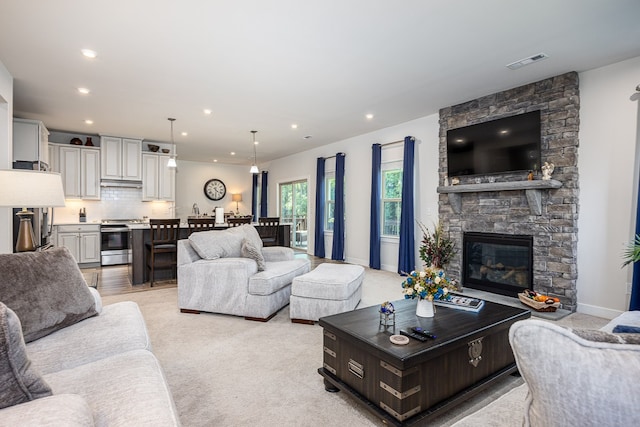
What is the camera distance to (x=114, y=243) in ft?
21.9

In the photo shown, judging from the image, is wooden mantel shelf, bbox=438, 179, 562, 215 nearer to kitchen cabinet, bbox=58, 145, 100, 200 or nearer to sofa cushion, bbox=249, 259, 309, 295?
sofa cushion, bbox=249, 259, 309, 295

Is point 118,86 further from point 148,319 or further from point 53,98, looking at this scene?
point 148,319

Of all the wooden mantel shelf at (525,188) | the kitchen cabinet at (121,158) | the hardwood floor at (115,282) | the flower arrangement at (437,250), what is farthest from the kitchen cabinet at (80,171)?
the wooden mantel shelf at (525,188)

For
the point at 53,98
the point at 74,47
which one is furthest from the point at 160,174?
the point at 74,47

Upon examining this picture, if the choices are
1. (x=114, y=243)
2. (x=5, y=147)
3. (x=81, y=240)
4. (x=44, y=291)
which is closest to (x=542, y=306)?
(x=44, y=291)

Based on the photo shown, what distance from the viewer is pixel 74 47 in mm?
3145

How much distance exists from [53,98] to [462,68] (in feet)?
17.8

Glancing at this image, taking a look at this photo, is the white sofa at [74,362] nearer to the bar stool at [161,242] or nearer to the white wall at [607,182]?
the bar stool at [161,242]

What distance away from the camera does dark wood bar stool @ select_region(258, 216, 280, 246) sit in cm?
603

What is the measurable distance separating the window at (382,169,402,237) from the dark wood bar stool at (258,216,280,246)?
2109 millimetres

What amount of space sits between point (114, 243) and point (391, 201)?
566 centimetres

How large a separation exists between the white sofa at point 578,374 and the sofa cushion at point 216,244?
3.44m

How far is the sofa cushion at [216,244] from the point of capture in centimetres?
371

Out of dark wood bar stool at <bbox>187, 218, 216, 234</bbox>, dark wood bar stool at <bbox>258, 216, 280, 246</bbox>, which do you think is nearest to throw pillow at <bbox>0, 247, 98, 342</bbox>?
dark wood bar stool at <bbox>187, 218, 216, 234</bbox>
